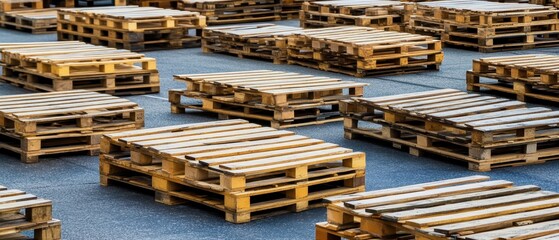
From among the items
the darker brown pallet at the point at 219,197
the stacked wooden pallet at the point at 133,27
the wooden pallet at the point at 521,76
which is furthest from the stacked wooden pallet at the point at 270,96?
the stacked wooden pallet at the point at 133,27

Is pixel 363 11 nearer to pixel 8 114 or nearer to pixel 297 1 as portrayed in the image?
pixel 297 1

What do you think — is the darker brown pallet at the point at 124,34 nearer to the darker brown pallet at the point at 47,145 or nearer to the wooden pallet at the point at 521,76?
the wooden pallet at the point at 521,76

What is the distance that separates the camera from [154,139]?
380 inches

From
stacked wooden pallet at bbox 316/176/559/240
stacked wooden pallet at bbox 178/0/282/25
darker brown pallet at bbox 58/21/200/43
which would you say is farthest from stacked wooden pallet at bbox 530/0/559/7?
stacked wooden pallet at bbox 316/176/559/240

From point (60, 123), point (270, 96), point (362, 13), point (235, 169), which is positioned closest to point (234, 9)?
point (362, 13)

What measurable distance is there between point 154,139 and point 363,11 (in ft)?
34.5

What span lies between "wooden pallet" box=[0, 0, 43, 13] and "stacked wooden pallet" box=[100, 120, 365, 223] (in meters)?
13.1

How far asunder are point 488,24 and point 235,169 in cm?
1023

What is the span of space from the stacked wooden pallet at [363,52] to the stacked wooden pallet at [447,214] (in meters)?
7.57

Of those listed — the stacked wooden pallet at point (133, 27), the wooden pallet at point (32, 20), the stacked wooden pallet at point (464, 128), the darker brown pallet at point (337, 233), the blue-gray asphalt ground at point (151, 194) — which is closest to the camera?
the darker brown pallet at point (337, 233)

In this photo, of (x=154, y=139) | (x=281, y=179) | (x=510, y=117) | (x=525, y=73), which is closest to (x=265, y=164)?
(x=281, y=179)

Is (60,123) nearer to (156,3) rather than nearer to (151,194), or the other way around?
(151,194)

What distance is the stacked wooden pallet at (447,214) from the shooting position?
6.95m

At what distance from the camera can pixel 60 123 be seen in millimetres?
11156
